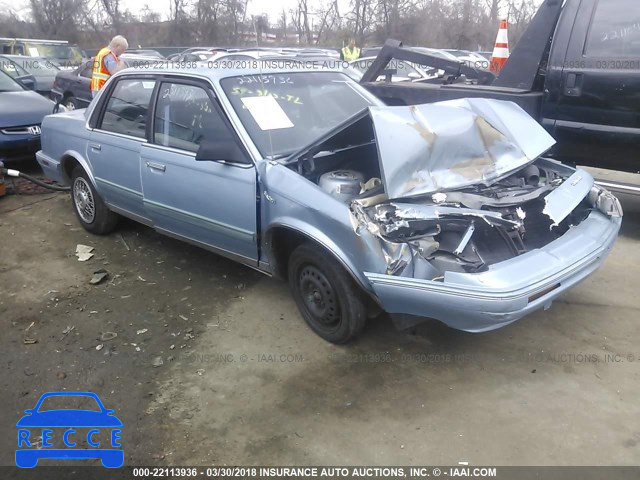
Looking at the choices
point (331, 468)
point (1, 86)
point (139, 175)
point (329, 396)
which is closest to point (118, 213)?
point (139, 175)

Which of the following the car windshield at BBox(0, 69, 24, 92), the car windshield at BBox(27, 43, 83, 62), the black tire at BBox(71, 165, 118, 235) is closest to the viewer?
the black tire at BBox(71, 165, 118, 235)

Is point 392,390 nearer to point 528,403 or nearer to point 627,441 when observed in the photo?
point 528,403

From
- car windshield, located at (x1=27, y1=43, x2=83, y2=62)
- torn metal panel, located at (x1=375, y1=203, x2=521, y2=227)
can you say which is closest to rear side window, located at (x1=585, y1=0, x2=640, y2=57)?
torn metal panel, located at (x1=375, y1=203, x2=521, y2=227)

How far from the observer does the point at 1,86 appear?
809 cm

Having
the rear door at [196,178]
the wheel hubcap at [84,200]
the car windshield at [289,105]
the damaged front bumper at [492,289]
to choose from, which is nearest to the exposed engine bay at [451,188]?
the damaged front bumper at [492,289]

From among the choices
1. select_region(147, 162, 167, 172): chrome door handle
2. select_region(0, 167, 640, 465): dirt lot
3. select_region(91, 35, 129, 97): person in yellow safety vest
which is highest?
select_region(91, 35, 129, 97): person in yellow safety vest

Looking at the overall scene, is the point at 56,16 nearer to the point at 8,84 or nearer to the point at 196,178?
the point at 8,84

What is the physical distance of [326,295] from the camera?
3.21 meters

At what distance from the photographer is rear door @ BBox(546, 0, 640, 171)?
14.9 ft

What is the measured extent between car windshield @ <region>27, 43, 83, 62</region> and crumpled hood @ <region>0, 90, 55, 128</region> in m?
11.2

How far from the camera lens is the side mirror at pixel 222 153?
133 inches

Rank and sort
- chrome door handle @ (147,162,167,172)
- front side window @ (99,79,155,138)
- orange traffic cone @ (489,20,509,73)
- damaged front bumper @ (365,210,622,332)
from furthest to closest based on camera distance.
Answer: orange traffic cone @ (489,20,509,73) < front side window @ (99,79,155,138) < chrome door handle @ (147,162,167,172) < damaged front bumper @ (365,210,622,332)

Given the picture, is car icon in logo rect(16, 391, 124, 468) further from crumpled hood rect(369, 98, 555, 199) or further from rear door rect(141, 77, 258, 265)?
crumpled hood rect(369, 98, 555, 199)

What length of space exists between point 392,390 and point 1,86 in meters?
7.85
